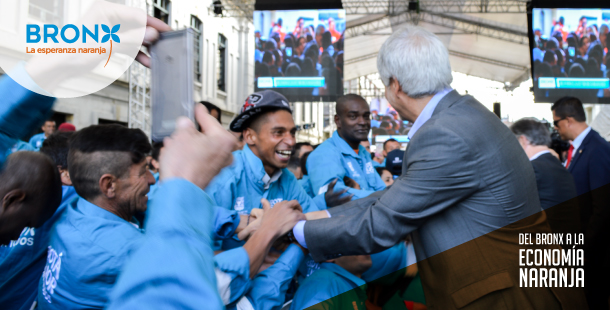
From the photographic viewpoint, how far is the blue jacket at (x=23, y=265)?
186 cm

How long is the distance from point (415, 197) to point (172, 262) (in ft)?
4.37

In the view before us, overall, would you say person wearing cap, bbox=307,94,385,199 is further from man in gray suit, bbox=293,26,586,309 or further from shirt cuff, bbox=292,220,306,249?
man in gray suit, bbox=293,26,586,309

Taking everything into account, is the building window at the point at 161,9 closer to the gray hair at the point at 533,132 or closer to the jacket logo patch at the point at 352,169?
the jacket logo patch at the point at 352,169

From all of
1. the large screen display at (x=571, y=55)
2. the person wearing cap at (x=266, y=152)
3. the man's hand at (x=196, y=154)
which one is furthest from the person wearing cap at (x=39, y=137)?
the large screen display at (x=571, y=55)

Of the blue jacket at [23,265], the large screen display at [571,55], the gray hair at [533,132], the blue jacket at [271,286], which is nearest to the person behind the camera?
the blue jacket at [271,286]

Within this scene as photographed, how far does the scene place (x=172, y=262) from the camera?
0.61 m

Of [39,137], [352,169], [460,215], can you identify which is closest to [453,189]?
[460,215]

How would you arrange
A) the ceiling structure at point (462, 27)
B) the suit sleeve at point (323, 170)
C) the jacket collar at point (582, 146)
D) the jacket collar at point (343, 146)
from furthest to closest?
1. the ceiling structure at point (462, 27)
2. the jacket collar at point (582, 146)
3. the jacket collar at point (343, 146)
4. the suit sleeve at point (323, 170)

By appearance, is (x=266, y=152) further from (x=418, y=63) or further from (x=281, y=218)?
(x=418, y=63)

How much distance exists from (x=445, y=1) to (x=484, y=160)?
1471 centimetres

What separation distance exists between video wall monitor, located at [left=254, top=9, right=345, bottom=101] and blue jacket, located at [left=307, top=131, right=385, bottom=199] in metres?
6.73

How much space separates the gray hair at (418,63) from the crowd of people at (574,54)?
368 inches

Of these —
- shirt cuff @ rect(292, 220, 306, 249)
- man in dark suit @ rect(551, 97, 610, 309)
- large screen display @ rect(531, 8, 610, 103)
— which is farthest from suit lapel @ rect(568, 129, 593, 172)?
large screen display @ rect(531, 8, 610, 103)

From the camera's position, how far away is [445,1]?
590 inches
